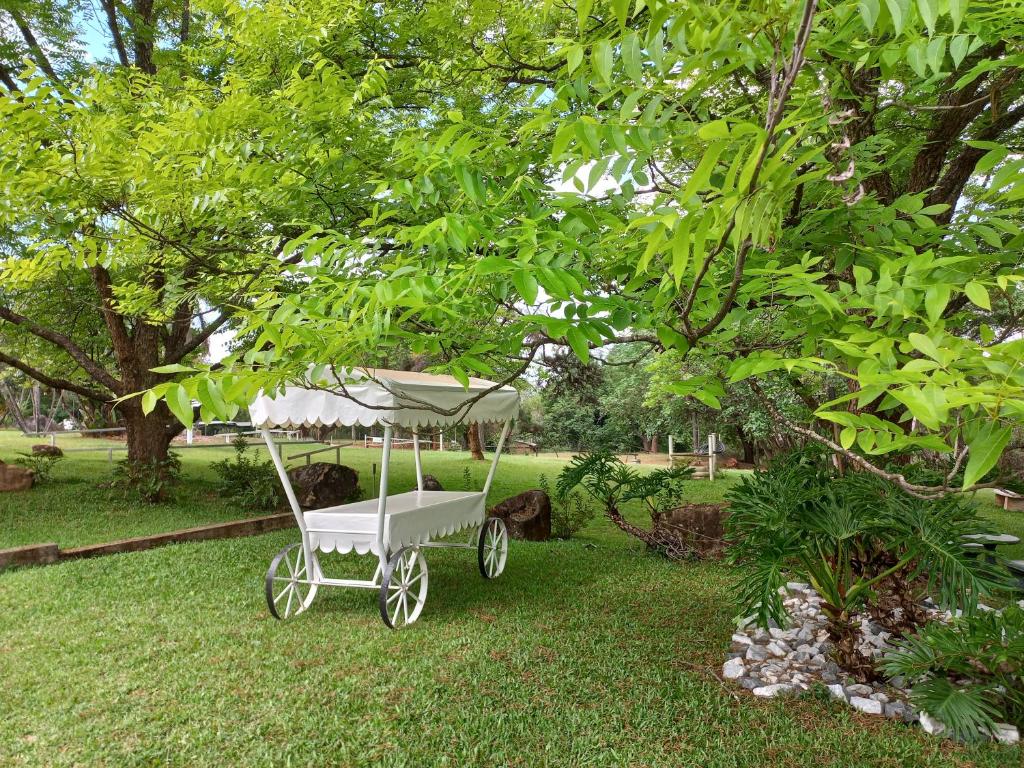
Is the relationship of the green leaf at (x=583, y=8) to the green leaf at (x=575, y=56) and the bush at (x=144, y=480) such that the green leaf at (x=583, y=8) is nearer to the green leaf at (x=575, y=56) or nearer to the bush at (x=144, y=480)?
the green leaf at (x=575, y=56)

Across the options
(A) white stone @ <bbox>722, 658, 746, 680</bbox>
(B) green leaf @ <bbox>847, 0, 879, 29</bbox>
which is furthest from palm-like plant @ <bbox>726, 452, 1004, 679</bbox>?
(B) green leaf @ <bbox>847, 0, 879, 29</bbox>

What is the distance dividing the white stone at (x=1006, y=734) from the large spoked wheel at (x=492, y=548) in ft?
14.9

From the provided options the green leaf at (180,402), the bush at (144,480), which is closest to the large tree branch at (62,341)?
the bush at (144,480)

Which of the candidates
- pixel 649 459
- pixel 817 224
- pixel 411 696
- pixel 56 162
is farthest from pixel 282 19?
pixel 649 459

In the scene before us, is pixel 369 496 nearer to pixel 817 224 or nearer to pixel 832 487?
pixel 832 487

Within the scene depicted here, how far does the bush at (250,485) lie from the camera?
11594 millimetres

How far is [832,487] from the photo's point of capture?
4441mm

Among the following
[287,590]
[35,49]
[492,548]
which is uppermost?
[35,49]

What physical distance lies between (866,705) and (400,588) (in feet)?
11.5

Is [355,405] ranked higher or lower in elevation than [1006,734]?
higher

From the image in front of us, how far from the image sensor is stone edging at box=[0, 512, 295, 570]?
24.9ft

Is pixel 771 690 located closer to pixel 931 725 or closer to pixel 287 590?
pixel 931 725

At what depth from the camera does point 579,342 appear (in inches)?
84.5

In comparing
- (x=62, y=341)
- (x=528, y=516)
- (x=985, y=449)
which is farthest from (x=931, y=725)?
(x=62, y=341)
